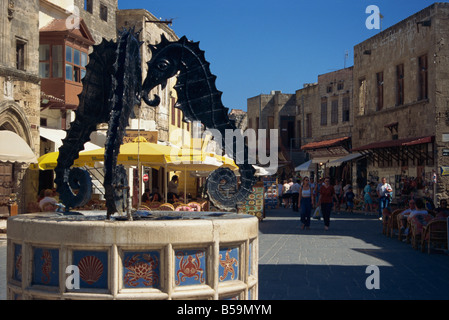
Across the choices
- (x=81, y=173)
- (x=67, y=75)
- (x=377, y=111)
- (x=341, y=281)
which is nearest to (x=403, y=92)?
(x=377, y=111)

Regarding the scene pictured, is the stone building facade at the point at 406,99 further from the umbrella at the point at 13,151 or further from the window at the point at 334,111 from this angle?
the umbrella at the point at 13,151

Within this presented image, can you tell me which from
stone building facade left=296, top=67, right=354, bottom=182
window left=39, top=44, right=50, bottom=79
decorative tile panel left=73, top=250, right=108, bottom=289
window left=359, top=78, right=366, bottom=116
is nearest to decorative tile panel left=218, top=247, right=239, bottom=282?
decorative tile panel left=73, top=250, right=108, bottom=289

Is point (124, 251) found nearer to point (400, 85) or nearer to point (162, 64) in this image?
point (162, 64)

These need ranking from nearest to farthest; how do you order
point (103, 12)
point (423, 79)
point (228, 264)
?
point (228, 264), point (423, 79), point (103, 12)

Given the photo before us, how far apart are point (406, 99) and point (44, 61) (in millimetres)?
16646

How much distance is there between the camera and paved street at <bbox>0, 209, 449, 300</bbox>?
853cm

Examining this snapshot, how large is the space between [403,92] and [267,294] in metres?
23.9

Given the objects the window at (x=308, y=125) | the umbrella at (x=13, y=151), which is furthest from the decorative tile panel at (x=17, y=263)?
the window at (x=308, y=125)

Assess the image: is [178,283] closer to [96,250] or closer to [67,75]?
[96,250]

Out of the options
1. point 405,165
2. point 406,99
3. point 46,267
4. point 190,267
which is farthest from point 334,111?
point 46,267

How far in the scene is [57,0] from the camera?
26422mm

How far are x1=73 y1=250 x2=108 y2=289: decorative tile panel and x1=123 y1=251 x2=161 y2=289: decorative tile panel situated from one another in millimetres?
152

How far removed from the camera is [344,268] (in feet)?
35.6

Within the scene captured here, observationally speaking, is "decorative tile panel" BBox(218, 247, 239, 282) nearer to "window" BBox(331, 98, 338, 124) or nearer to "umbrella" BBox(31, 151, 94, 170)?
"umbrella" BBox(31, 151, 94, 170)
